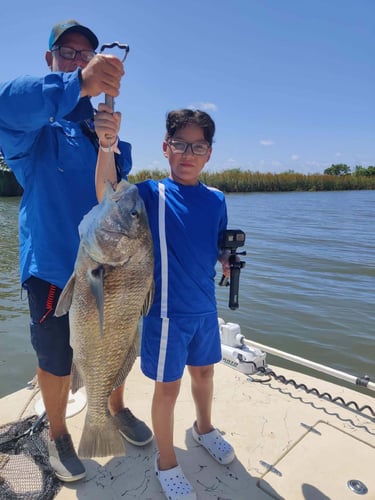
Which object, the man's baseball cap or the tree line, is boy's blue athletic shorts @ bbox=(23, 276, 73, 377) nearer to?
the man's baseball cap

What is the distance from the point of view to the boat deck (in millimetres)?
2266

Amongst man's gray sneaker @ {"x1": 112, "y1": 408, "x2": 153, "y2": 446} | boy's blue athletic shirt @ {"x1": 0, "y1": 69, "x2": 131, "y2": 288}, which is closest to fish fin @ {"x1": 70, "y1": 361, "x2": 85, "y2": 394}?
boy's blue athletic shirt @ {"x1": 0, "y1": 69, "x2": 131, "y2": 288}

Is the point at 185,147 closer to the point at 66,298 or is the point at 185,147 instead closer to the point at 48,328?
the point at 66,298

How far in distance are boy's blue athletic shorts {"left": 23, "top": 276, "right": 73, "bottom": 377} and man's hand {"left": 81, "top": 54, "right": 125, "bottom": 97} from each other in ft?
3.79

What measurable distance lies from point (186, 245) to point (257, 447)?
1.60 meters

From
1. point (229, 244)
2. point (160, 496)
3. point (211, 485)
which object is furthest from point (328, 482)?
point (229, 244)

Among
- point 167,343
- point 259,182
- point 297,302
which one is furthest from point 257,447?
point 259,182

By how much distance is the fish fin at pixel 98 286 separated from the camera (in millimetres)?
1693

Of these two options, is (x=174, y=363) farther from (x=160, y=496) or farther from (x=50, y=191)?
(x=50, y=191)

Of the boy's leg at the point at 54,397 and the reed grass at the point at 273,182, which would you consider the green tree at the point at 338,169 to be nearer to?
the reed grass at the point at 273,182

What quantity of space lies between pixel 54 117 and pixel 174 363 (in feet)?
4.85

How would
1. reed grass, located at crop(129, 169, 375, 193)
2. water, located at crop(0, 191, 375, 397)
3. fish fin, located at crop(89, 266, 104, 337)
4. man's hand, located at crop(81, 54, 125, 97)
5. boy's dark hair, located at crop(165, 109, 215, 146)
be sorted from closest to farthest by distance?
1. man's hand, located at crop(81, 54, 125, 97)
2. fish fin, located at crop(89, 266, 104, 337)
3. boy's dark hair, located at crop(165, 109, 215, 146)
4. water, located at crop(0, 191, 375, 397)
5. reed grass, located at crop(129, 169, 375, 193)

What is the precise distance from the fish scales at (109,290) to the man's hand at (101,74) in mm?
455

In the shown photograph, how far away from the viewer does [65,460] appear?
7.57 ft
